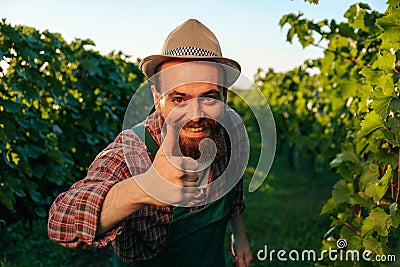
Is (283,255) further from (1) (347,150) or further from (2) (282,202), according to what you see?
(2) (282,202)

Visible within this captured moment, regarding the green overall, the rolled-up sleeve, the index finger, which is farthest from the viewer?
the green overall

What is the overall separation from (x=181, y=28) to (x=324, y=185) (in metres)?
9.48

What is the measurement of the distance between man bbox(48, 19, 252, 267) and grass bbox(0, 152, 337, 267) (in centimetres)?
A: 274

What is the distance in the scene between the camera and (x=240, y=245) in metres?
2.64

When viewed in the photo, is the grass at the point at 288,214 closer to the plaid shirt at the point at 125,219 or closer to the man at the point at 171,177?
the man at the point at 171,177

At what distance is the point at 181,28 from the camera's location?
1.96 m

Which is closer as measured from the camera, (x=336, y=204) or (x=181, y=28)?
(x=181, y=28)

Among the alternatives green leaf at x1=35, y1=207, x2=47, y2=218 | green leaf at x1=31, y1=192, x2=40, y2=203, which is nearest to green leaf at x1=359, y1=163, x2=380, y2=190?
green leaf at x1=31, y1=192, x2=40, y2=203

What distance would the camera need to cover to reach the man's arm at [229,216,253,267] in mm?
2625

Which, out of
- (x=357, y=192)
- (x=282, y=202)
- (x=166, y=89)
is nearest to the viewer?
(x=166, y=89)

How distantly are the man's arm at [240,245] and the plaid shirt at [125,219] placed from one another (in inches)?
18.4

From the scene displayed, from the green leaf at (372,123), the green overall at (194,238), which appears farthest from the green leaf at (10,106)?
the green leaf at (372,123)

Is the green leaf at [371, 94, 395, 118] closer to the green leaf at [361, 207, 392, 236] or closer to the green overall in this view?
the green leaf at [361, 207, 392, 236]

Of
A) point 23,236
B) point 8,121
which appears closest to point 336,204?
point 8,121
